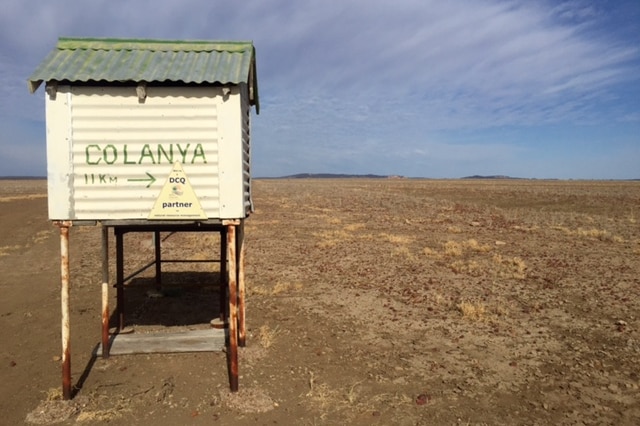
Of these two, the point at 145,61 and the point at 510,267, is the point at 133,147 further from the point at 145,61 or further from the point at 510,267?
the point at 510,267

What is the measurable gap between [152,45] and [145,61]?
0.53 meters

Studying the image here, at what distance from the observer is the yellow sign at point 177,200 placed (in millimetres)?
6094

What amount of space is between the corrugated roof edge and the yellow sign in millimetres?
1842

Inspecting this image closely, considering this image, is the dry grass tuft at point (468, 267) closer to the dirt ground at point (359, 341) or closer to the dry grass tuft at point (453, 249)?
the dirt ground at point (359, 341)

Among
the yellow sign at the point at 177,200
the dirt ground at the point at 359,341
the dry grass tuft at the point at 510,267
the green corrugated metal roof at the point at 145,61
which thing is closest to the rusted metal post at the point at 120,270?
the dirt ground at the point at 359,341

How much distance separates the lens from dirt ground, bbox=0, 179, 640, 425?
6.02 metres

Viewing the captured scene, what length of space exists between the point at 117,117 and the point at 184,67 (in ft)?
3.53

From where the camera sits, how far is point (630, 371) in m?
6.96

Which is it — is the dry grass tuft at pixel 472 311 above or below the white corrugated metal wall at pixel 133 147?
below

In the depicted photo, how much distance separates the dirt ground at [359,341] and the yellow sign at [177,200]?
2.40m

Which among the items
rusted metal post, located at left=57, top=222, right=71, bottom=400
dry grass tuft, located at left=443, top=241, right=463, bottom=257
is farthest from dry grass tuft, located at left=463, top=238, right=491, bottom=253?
rusted metal post, located at left=57, top=222, right=71, bottom=400

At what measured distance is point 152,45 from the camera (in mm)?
6715

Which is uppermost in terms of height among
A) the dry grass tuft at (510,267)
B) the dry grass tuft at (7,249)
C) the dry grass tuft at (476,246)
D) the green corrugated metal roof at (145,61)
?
the green corrugated metal roof at (145,61)

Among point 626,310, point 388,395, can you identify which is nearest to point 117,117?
point 388,395
